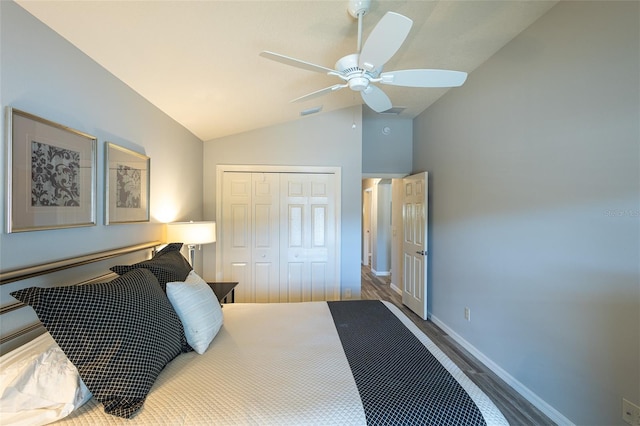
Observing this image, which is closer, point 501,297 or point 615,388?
point 615,388

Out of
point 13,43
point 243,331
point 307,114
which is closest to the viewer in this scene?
point 13,43

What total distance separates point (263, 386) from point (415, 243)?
2.95m

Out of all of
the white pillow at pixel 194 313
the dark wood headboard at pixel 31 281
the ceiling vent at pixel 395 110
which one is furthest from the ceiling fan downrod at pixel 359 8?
the ceiling vent at pixel 395 110

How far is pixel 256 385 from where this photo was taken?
1.07 metres

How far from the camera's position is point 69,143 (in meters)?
1.30

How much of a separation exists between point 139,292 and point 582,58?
2800mm

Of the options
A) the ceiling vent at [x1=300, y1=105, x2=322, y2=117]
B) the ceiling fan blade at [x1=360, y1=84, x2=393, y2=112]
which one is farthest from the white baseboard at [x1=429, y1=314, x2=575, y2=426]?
the ceiling vent at [x1=300, y1=105, x2=322, y2=117]

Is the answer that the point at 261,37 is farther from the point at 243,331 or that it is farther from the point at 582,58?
the point at 582,58

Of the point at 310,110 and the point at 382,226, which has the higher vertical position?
the point at 310,110

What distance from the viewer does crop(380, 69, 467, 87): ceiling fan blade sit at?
143cm

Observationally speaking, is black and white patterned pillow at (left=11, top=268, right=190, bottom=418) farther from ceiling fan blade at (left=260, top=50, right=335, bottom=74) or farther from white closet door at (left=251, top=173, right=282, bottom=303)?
white closet door at (left=251, top=173, right=282, bottom=303)

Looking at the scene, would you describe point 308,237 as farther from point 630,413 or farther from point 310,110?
point 630,413

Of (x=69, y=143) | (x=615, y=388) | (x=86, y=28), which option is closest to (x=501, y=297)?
(x=615, y=388)

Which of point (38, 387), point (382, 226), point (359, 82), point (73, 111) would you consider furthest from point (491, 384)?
point (382, 226)
